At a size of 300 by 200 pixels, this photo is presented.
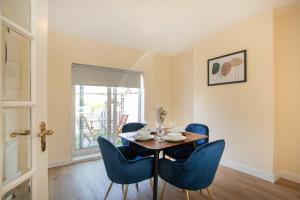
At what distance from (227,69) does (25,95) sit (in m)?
2.84

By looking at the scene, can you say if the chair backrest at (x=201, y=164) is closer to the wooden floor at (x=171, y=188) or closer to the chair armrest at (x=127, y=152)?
the wooden floor at (x=171, y=188)

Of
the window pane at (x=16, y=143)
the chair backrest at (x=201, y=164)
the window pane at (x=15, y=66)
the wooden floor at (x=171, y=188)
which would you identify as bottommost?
the wooden floor at (x=171, y=188)

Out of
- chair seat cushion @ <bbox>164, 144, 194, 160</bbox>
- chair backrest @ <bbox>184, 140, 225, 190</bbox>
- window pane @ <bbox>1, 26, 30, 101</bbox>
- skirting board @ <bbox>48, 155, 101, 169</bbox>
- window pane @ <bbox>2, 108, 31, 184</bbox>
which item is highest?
window pane @ <bbox>1, 26, 30, 101</bbox>

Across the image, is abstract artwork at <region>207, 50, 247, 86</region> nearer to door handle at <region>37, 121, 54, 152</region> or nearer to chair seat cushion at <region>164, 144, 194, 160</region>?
chair seat cushion at <region>164, 144, 194, 160</region>

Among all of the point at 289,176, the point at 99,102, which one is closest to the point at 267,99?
the point at 289,176

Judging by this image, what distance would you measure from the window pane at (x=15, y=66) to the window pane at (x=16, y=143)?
86 millimetres

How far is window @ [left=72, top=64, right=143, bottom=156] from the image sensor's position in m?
3.19

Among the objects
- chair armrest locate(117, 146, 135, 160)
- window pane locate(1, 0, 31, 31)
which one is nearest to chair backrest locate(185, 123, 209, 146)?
chair armrest locate(117, 146, 135, 160)

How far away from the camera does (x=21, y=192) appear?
87cm

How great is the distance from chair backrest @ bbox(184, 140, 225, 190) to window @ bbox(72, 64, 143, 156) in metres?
2.37

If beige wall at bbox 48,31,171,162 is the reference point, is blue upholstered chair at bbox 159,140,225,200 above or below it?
below

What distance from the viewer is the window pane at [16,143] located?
802 mm

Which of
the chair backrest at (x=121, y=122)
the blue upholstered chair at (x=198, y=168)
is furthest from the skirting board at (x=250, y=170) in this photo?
the chair backrest at (x=121, y=122)

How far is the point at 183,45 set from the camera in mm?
3609
